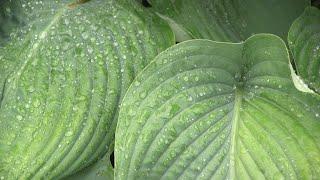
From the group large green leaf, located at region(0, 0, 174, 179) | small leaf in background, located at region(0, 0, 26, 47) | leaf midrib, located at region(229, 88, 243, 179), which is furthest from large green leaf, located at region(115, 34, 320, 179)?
small leaf in background, located at region(0, 0, 26, 47)

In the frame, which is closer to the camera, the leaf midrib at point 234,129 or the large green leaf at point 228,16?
the leaf midrib at point 234,129

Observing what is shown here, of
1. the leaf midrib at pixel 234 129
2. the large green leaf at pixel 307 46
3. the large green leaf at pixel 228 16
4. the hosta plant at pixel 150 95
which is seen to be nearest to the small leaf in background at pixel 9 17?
the hosta plant at pixel 150 95

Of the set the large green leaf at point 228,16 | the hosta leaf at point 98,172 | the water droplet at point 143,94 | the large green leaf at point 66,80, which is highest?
the large green leaf at point 228,16

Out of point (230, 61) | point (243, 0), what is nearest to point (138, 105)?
point (230, 61)

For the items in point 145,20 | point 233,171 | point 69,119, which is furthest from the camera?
point 145,20

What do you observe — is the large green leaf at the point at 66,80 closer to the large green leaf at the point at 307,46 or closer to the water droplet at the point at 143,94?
the water droplet at the point at 143,94

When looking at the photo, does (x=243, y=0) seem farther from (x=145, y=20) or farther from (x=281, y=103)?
(x=281, y=103)
